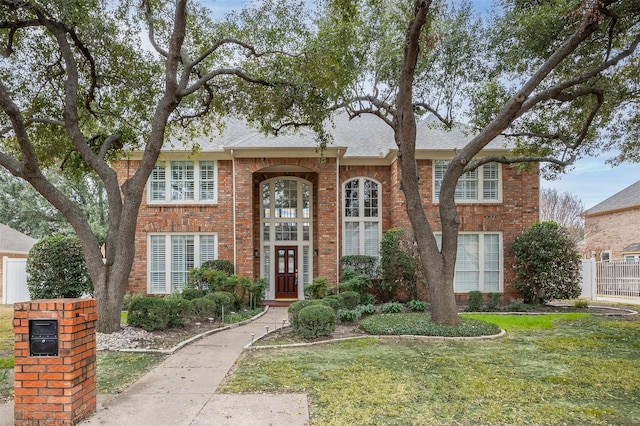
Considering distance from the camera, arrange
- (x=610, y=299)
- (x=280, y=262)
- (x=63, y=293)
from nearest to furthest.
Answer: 1. (x=63, y=293)
2. (x=280, y=262)
3. (x=610, y=299)

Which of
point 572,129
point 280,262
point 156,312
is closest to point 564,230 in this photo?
point 572,129

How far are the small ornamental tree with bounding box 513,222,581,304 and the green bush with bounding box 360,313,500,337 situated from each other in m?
5.36

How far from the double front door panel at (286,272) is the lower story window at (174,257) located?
2489 mm

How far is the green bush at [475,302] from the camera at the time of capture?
557 inches

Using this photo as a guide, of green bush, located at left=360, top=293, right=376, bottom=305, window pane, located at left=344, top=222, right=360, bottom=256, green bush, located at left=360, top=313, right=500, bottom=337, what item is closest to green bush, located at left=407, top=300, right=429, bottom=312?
green bush, located at left=360, top=293, right=376, bottom=305

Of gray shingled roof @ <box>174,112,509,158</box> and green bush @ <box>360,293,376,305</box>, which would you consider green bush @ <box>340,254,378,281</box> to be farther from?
gray shingled roof @ <box>174,112,509,158</box>

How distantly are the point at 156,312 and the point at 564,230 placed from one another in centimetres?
1280

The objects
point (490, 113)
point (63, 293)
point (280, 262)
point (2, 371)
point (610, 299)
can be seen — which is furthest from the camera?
point (610, 299)

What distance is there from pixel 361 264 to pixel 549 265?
20.0ft

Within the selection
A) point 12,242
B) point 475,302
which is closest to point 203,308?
point 475,302

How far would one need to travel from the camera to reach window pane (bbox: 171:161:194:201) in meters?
15.9

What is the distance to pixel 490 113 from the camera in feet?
39.3

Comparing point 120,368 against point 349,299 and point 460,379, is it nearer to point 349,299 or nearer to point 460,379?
point 460,379

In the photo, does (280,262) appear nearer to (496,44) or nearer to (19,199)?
(496,44)
